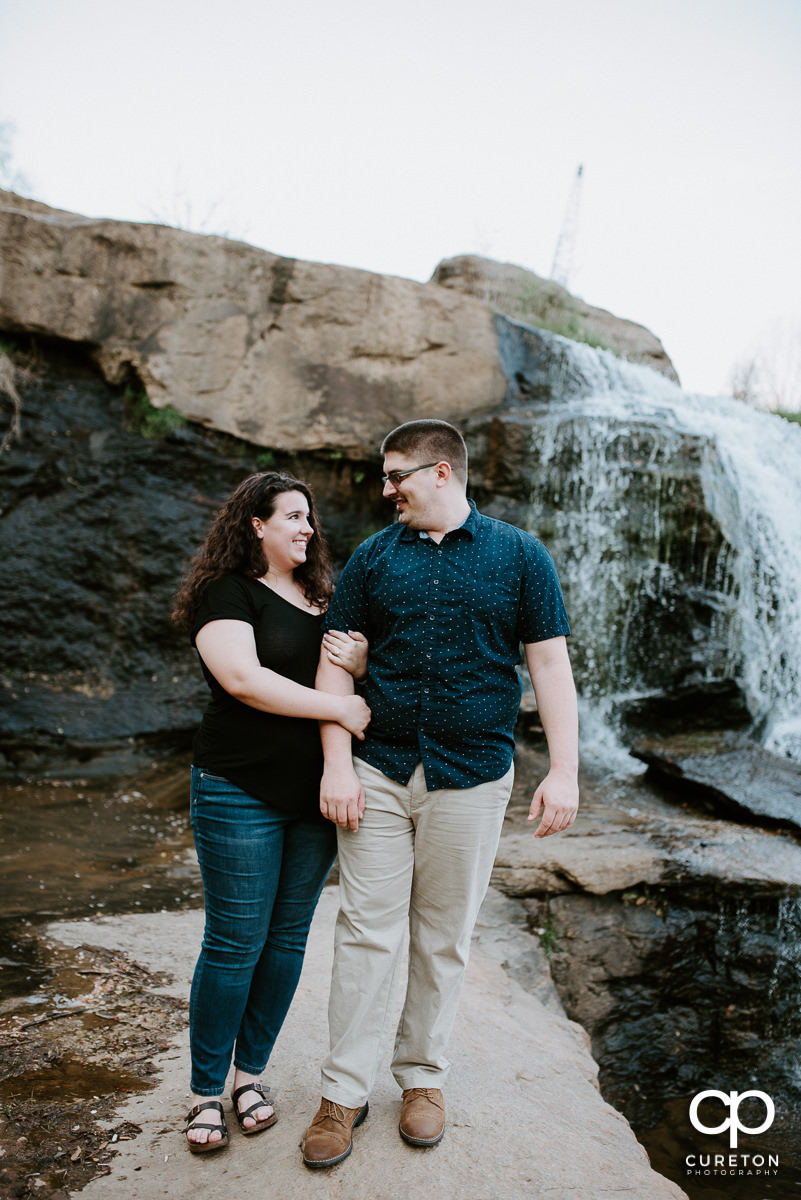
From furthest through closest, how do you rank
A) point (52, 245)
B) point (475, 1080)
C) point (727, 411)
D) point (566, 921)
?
point (727, 411), point (52, 245), point (566, 921), point (475, 1080)

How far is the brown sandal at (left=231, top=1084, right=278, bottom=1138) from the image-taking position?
6.78 ft

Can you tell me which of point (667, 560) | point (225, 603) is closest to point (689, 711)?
point (667, 560)

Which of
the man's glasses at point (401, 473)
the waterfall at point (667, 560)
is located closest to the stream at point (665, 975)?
the waterfall at point (667, 560)

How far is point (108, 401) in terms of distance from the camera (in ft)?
23.0

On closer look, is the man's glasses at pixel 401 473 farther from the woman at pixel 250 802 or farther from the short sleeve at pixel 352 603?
the woman at pixel 250 802

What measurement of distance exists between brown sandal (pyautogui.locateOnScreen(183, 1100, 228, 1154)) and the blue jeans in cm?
3

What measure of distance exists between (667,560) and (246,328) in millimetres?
4286

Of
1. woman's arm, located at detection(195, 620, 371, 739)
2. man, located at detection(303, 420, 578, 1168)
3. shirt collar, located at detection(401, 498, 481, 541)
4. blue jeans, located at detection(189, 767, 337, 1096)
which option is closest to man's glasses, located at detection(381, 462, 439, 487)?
man, located at detection(303, 420, 578, 1168)

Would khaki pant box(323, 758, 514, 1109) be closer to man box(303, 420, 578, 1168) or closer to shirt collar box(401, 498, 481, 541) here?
man box(303, 420, 578, 1168)

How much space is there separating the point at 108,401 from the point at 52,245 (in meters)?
1.33

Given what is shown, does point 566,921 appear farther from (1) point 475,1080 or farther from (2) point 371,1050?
(2) point 371,1050

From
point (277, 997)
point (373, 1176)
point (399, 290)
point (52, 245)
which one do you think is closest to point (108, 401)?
point (52, 245)

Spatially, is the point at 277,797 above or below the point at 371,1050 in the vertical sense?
above

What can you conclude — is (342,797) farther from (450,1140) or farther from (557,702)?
(450,1140)
